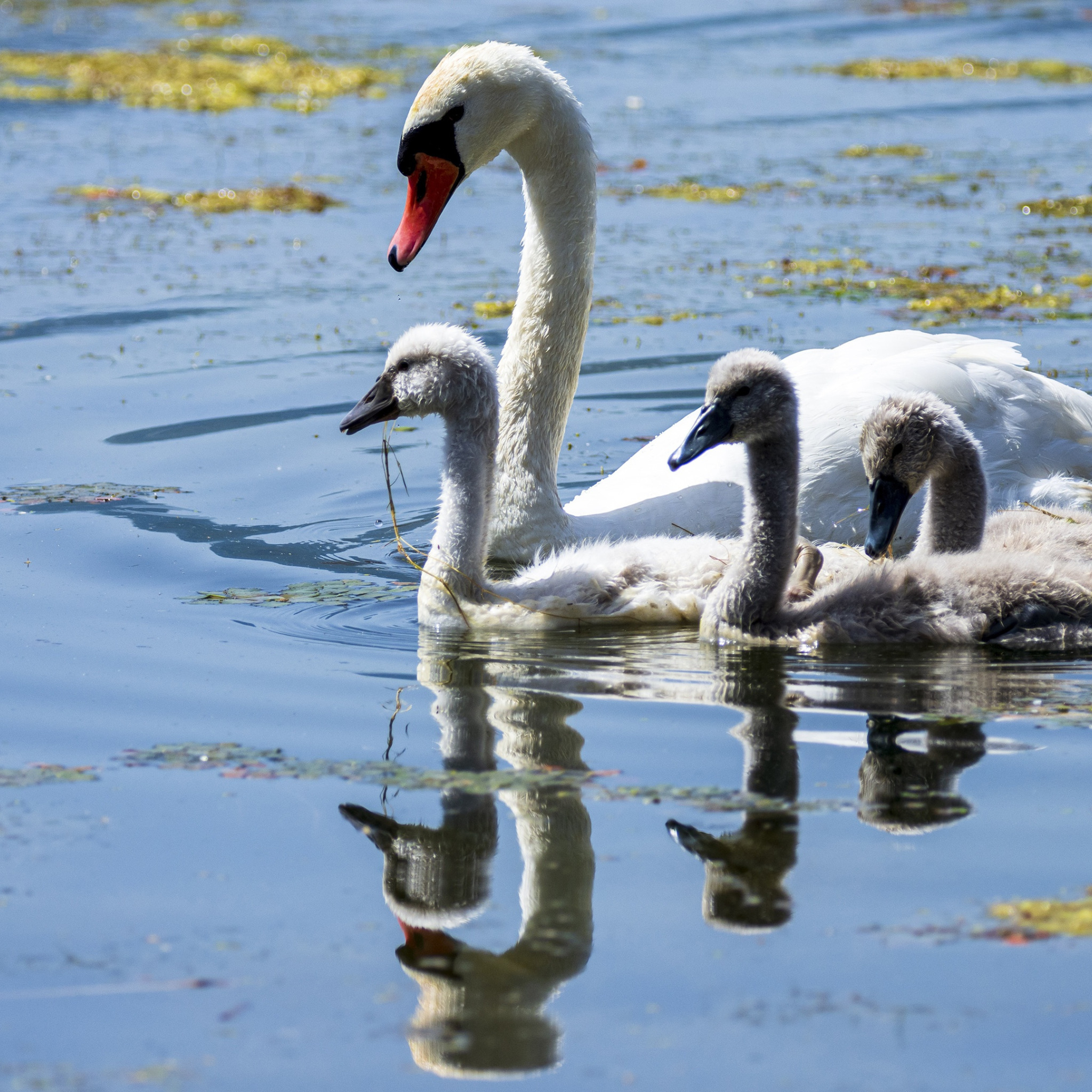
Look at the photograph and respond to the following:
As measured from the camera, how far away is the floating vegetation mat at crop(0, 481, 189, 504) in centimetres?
820

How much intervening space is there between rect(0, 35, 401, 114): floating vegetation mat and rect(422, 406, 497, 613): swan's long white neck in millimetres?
16577

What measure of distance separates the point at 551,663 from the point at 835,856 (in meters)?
1.89

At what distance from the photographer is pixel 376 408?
6434 mm

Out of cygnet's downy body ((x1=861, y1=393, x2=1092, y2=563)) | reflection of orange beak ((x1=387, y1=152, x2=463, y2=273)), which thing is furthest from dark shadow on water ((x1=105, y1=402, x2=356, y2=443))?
cygnet's downy body ((x1=861, y1=393, x2=1092, y2=563))

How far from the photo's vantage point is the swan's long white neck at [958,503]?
6.21m

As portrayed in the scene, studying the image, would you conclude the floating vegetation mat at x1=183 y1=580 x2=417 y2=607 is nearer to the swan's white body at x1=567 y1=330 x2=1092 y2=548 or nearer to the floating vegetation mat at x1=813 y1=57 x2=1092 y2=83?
the swan's white body at x1=567 y1=330 x2=1092 y2=548

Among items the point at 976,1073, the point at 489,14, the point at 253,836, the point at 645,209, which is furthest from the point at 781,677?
the point at 489,14

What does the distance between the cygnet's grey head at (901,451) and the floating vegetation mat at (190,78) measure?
→ 17032 millimetres

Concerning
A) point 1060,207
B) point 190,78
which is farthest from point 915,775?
point 190,78

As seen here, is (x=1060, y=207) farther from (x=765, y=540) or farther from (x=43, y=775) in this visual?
(x=43, y=775)

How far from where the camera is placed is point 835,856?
4.17m

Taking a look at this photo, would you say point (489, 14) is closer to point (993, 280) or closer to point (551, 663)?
point (993, 280)

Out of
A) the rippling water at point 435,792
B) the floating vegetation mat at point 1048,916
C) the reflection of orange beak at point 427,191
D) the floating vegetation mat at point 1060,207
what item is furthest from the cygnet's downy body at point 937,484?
the floating vegetation mat at point 1060,207

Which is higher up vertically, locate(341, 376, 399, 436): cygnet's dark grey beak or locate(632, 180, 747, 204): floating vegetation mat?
locate(632, 180, 747, 204): floating vegetation mat
